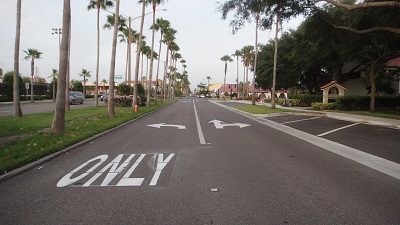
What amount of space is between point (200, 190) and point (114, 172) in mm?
2167

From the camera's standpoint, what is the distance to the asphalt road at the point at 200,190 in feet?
13.5

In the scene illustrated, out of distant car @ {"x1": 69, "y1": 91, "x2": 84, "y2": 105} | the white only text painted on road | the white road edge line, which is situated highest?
distant car @ {"x1": 69, "y1": 91, "x2": 84, "y2": 105}

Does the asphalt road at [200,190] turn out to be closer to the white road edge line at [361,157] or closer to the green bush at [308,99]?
the white road edge line at [361,157]

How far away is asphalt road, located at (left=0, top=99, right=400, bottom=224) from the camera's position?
4129 mm

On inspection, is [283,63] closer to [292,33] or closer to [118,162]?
[292,33]

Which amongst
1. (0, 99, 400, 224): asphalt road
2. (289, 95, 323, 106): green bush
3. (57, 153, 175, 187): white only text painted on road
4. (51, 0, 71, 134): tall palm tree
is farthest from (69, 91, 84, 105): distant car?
(57, 153, 175, 187): white only text painted on road

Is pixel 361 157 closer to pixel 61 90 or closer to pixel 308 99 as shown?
pixel 61 90

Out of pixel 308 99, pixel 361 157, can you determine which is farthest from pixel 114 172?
pixel 308 99

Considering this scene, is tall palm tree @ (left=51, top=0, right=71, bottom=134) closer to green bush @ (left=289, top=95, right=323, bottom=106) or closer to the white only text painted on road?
the white only text painted on road

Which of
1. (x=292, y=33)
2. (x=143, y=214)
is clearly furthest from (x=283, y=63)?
(x=143, y=214)

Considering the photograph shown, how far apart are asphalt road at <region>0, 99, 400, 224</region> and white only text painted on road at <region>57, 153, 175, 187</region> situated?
0.06 ft

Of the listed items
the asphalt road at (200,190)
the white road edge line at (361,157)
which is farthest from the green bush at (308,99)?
the asphalt road at (200,190)

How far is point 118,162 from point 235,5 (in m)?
14.0

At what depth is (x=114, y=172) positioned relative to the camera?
6.40 meters
